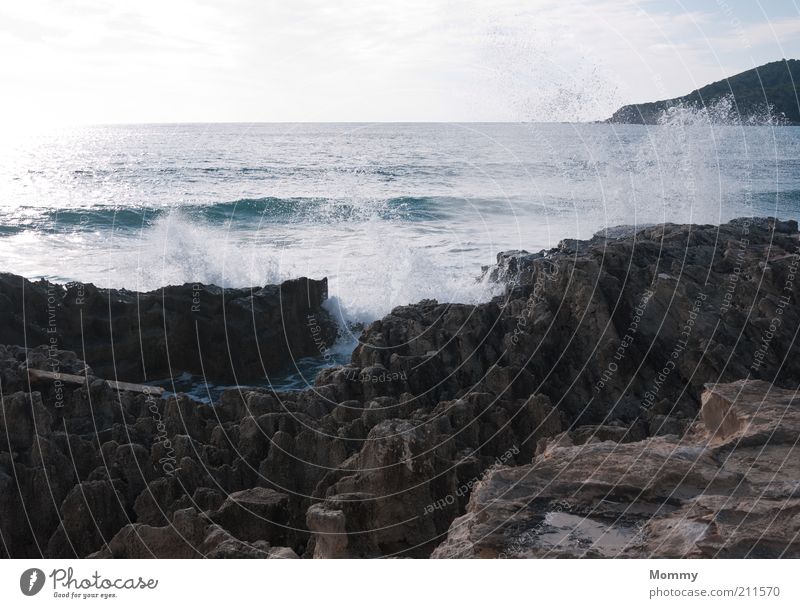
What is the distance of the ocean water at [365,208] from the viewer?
22.2m

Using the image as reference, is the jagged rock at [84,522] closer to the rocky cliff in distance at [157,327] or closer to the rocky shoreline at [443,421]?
the rocky shoreline at [443,421]

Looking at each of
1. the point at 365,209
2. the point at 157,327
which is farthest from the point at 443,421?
the point at 365,209

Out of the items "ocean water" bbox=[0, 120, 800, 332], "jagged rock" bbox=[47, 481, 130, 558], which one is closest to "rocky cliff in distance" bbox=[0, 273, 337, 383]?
"ocean water" bbox=[0, 120, 800, 332]

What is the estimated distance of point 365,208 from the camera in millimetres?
36812

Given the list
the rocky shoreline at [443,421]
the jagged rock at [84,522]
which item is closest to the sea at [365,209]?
the rocky shoreline at [443,421]

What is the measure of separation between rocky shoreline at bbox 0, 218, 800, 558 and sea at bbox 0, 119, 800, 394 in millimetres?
4211

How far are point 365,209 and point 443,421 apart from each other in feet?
97.0

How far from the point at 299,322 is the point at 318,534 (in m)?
9.32

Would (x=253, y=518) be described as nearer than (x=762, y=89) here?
Yes

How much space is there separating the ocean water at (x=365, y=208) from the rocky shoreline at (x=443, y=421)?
195 inches

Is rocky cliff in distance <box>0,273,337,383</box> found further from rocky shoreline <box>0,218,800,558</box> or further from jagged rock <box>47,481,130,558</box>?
jagged rock <box>47,481,130,558</box>

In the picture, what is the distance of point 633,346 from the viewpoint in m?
10.5

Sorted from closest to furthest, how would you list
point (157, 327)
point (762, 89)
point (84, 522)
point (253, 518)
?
point (253, 518) → point (84, 522) → point (157, 327) → point (762, 89)

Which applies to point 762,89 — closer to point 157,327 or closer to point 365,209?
point 365,209
